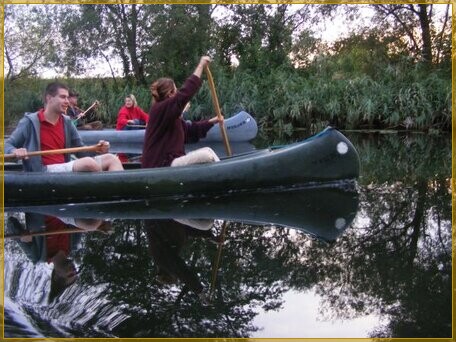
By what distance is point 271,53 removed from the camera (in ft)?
62.1

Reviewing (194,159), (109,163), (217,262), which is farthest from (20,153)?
(217,262)

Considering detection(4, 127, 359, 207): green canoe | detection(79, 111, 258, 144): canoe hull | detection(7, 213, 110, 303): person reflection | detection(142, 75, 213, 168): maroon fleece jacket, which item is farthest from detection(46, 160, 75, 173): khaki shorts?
detection(79, 111, 258, 144): canoe hull

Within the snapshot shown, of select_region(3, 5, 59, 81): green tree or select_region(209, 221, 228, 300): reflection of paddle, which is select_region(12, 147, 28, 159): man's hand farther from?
select_region(3, 5, 59, 81): green tree

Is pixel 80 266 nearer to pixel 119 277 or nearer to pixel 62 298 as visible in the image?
pixel 119 277

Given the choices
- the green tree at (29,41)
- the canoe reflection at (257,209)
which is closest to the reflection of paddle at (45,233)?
the canoe reflection at (257,209)

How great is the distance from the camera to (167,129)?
5.05 meters

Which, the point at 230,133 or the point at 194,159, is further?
the point at 230,133

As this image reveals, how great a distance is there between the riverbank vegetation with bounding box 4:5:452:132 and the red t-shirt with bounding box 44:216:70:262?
972 centimetres

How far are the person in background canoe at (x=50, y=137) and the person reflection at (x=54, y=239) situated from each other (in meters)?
0.53

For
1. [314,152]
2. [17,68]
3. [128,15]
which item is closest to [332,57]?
[128,15]

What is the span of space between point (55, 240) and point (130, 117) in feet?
23.4

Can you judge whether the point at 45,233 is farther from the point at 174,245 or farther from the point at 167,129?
the point at 167,129

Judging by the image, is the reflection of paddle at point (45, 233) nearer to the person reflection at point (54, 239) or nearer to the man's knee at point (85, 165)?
the person reflection at point (54, 239)

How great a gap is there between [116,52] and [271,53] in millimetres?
5649
